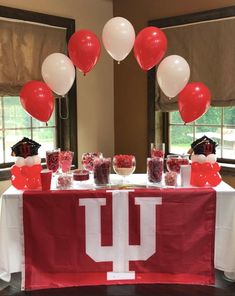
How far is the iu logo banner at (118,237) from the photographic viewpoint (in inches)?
101

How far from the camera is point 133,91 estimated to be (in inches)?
166

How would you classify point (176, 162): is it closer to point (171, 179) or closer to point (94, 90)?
point (171, 179)

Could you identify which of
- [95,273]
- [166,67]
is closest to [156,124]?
[166,67]

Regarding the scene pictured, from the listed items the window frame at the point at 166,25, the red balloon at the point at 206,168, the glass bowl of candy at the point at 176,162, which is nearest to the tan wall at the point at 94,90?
the window frame at the point at 166,25

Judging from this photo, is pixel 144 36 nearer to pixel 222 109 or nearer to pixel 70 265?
pixel 222 109

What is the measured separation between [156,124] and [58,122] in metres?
0.99

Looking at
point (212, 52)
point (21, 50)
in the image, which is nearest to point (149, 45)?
point (212, 52)

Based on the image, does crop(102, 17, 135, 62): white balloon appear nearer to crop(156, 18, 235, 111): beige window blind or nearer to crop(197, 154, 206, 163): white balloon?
crop(197, 154, 206, 163): white balloon

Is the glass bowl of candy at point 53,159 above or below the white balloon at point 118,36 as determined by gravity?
below

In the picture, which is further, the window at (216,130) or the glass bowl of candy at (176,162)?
the window at (216,130)

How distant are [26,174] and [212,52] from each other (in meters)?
2.01

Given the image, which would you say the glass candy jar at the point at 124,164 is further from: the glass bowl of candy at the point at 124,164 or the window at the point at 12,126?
the window at the point at 12,126

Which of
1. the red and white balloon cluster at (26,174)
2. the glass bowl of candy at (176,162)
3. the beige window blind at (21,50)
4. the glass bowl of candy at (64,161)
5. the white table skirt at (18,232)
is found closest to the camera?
the white table skirt at (18,232)

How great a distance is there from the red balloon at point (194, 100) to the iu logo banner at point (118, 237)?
56cm
